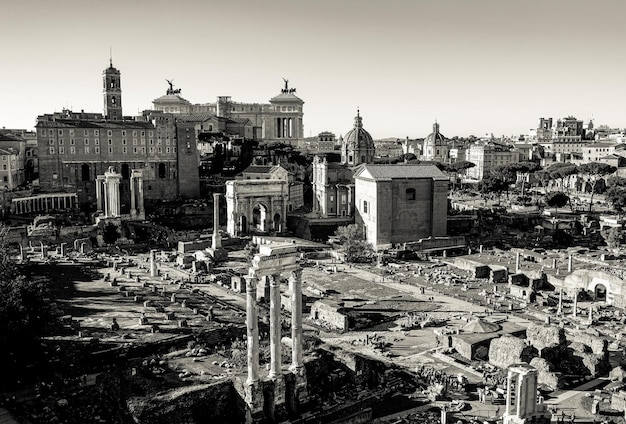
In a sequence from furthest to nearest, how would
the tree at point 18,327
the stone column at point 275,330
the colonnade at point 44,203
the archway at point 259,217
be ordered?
the colonnade at point 44,203
the archway at point 259,217
the tree at point 18,327
the stone column at point 275,330

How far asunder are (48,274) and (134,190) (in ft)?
76.2

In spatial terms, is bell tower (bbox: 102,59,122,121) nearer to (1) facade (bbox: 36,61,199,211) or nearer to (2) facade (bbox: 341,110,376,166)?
(1) facade (bbox: 36,61,199,211)

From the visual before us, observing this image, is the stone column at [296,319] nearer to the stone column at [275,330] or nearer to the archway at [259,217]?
→ the stone column at [275,330]

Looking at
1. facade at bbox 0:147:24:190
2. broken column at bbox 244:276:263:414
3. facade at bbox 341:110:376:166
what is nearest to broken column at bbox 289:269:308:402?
broken column at bbox 244:276:263:414

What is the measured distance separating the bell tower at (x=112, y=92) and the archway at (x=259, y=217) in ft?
92.3

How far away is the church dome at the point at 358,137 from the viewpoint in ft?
223

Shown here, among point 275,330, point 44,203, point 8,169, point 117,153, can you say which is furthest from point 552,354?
point 8,169

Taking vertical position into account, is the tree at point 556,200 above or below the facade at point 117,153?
below

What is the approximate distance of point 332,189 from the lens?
62844 millimetres

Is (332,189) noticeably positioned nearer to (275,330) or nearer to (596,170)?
(596,170)

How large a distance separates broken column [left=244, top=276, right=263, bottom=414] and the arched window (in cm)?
5300

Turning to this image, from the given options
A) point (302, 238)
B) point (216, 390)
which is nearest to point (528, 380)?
point (216, 390)

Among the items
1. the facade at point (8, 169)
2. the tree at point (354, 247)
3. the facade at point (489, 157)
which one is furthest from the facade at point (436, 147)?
the tree at point (354, 247)

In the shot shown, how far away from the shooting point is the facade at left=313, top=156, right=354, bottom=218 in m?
62.3
